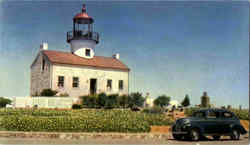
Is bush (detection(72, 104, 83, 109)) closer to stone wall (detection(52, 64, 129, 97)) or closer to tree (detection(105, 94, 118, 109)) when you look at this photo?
tree (detection(105, 94, 118, 109))

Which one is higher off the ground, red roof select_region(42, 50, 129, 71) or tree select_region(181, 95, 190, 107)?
red roof select_region(42, 50, 129, 71)

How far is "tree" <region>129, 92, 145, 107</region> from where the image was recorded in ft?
82.8

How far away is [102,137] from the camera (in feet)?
44.2

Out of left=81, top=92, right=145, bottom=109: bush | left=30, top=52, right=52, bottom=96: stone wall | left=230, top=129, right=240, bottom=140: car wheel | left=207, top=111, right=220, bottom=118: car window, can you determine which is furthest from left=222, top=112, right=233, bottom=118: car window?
left=30, top=52, right=52, bottom=96: stone wall

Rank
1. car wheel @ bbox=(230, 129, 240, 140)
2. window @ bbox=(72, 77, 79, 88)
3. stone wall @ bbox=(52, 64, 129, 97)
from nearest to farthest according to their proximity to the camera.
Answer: car wheel @ bbox=(230, 129, 240, 140) < stone wall @ bbox=(52, 64, 129, 97) < window @ bbox=(72, 77, 79, 88)

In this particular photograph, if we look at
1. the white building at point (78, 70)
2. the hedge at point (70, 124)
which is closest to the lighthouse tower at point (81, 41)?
the white building at point (78, 70)

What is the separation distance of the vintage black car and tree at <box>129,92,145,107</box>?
38.1 ft

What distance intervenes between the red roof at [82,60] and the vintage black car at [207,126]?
1781 centimetres

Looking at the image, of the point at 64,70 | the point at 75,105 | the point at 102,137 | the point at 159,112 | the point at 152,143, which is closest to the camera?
the point at 152,143

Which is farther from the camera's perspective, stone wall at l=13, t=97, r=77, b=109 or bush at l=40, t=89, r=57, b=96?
bush at l=40, t=89, r=57, b=96

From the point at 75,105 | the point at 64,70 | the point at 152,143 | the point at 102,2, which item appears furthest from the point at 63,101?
the point at 152,143

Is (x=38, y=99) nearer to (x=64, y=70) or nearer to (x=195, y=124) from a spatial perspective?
(x=64, y=70)

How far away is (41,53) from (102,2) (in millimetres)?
14809

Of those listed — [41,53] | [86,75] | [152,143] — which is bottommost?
[152,143]
